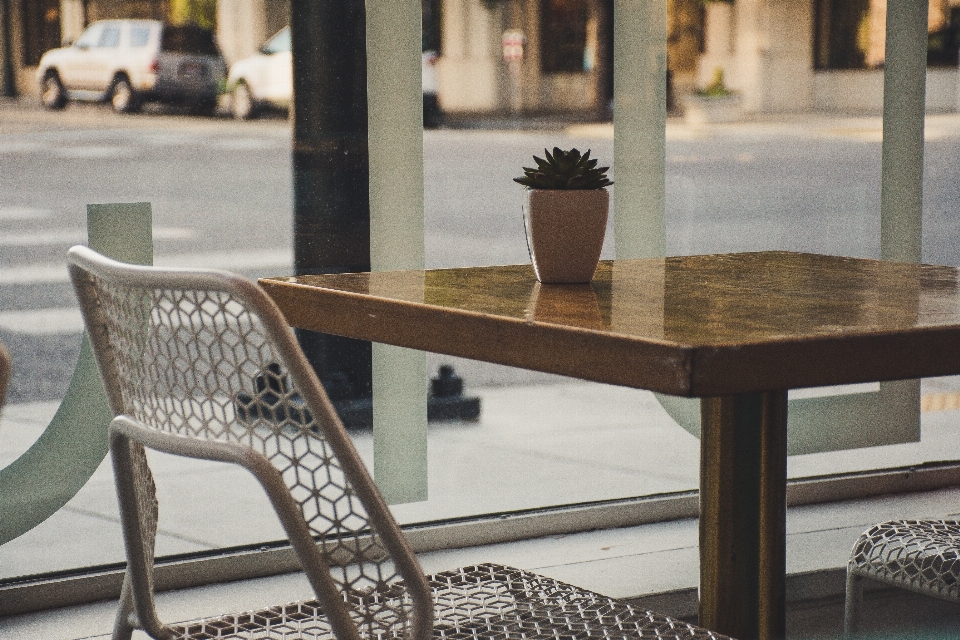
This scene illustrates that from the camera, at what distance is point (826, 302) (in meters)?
1.78

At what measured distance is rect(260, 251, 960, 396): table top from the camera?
139cm

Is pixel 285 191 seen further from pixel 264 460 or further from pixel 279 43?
pixel 264 460

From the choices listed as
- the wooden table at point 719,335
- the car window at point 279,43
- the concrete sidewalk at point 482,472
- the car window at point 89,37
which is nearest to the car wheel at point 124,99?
the car window at point 89,37

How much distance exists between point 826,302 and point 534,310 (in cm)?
41

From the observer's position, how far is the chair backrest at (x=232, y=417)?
1.22 meters

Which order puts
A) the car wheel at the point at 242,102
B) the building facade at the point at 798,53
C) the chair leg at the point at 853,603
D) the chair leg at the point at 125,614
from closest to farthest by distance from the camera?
the chair leg at the point at 125,614
the chair leg at the point at 853,603
the car wheel at the point at 242,102
the building facade at the point at 798,53

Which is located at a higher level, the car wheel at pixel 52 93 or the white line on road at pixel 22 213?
the car wheel at pixel 52 93

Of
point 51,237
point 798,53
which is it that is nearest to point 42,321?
point 51,237

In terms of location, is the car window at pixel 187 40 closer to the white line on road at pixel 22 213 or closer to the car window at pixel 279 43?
the car window at pixel 279 43

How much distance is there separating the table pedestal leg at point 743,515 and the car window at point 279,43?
1848mm

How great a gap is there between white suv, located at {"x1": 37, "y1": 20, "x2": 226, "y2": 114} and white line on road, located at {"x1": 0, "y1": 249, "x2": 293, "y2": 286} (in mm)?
357

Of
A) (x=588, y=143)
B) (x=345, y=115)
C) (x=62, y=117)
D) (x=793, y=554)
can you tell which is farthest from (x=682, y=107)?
(x=62, y=117)

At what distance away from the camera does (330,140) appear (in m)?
3.32

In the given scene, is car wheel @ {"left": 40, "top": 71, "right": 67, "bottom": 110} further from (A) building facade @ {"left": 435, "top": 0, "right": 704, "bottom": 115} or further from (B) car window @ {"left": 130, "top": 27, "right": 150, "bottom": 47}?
(A) building facade @ {"left": 435, "top": 0, "right": 704, "bottom": 115}
